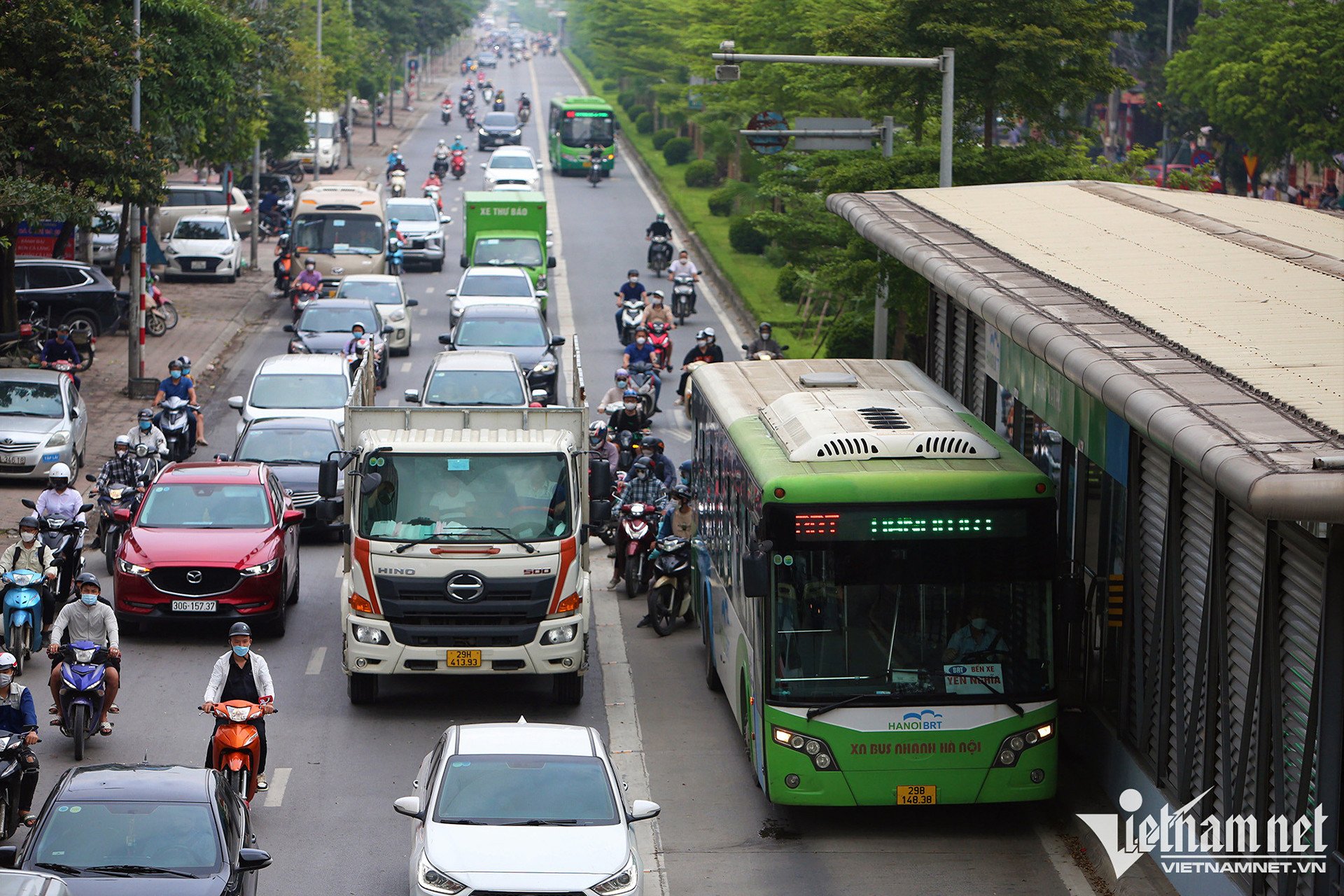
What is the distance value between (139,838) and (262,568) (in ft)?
26.8

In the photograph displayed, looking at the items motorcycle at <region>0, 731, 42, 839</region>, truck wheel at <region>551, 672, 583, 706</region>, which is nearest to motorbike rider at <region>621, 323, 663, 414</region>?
truck wheel at <region>551, 672, 583, 706</region>

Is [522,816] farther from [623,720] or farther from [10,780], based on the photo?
[623,720]

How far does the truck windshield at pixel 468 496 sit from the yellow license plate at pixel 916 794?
14.3 feet

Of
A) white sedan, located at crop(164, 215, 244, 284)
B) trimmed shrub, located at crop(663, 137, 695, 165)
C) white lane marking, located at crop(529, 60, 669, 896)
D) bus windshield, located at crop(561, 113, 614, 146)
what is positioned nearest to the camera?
white lane marking, located at crop(529, 60, 669, 896)

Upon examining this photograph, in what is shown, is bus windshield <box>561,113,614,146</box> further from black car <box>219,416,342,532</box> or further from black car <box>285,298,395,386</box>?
black car <box>219,416,342,532</box>

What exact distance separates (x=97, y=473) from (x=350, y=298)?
9933mm

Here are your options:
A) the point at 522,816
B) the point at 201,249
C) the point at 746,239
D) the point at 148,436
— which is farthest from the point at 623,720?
the point at 746,239

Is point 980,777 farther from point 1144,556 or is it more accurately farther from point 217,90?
point 217,90

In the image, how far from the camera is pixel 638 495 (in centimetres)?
2088

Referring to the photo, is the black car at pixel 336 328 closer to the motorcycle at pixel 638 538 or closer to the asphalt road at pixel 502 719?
the asphalt road at pixel 502 719

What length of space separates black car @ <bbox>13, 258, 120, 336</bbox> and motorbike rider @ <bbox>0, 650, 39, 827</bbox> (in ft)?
76.5

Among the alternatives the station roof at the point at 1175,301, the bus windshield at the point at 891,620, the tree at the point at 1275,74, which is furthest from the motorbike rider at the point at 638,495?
the tree at the point at 1275,74

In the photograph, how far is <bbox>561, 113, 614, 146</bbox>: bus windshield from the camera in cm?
7162

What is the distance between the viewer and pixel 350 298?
35406mm
